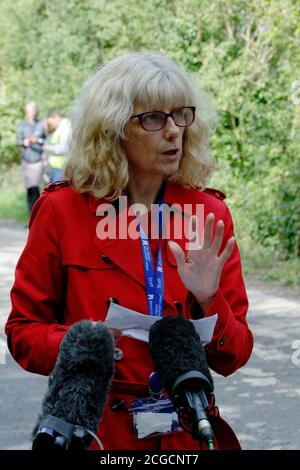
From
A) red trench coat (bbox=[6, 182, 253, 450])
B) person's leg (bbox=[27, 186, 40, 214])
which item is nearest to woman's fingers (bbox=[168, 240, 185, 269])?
red trench coat (bbox=[6, 182, 253, 450])

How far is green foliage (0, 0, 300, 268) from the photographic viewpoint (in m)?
13.5

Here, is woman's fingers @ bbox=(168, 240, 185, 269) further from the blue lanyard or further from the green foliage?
the green foliage

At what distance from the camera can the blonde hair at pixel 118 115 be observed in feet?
9.89

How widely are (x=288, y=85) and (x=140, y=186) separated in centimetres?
1097

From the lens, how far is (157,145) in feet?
10.0

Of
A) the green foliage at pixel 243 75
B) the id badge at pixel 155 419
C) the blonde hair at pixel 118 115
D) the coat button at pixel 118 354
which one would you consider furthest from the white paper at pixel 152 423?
the green foliage at pixel 243 75

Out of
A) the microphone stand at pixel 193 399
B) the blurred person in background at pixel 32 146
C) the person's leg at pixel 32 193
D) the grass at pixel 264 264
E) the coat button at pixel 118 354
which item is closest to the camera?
the microphone stand at pixel 193 399

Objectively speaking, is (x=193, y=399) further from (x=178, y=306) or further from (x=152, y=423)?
(x=178, y=306)

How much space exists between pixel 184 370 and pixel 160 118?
2.79ft

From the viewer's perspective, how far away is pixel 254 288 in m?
11.4

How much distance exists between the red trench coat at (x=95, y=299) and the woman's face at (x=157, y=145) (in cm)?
20

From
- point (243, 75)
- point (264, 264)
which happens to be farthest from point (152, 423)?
point (243, 75)

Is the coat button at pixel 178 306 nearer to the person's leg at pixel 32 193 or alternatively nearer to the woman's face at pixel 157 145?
the woman's face at pixel 157 145
